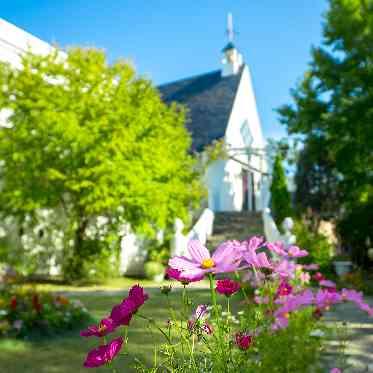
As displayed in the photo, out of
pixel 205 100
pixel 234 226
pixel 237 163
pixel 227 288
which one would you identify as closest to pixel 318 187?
pixel 234 226

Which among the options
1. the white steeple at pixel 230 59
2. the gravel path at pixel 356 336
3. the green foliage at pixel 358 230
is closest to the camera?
the gravel path at pixel 356 336

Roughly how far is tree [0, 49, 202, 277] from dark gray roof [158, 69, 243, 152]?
8.57 m

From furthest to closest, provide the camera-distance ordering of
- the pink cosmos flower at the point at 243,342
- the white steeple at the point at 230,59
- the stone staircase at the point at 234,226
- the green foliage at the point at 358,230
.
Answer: the white steeple at the point at 230,59
the stone staircase at the point at 234,226
the green foliage at the point at 358,230
the pink cosmos flower at the point at 243,342

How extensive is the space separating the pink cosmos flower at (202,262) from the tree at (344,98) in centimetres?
1259

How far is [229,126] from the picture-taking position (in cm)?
2345

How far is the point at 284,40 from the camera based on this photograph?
25.2 ft

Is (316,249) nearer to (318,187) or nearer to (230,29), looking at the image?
(318,187)

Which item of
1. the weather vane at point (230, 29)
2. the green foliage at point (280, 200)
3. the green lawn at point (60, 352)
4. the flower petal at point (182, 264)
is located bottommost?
the green lawn at point (60, 352)

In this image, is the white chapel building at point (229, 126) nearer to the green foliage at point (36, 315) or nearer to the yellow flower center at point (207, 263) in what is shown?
the green foliage at point (36, 315)

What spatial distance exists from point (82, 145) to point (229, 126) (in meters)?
13.0

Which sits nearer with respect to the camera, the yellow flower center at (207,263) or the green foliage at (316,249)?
the yellow flower center at (207,263)

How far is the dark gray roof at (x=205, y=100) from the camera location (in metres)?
23.0

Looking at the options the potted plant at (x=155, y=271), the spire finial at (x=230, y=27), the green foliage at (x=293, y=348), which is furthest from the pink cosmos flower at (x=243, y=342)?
the spire finial at (x=230, y=27)

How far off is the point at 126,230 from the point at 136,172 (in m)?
3.58
